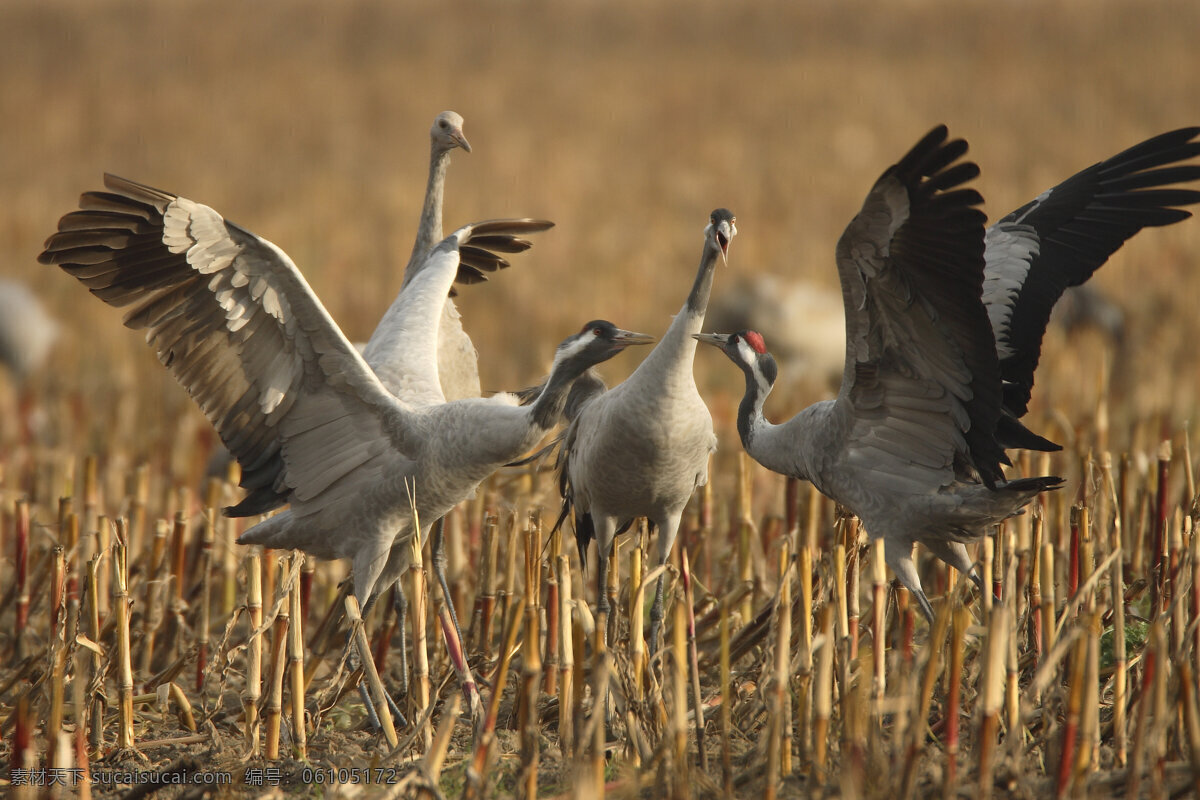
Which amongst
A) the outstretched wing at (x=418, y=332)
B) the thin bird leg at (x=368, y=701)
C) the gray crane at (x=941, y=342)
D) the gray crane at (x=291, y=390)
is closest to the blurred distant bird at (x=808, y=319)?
the outstretched wing at (x=418, y=332)

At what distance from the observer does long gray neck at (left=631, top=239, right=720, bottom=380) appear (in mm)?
Result: 3906

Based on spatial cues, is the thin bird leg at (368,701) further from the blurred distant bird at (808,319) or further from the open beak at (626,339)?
the blurred distant bird at (808,319)

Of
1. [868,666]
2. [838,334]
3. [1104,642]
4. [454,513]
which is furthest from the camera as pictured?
[838,334]

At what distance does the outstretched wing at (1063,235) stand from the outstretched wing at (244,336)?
2310 millimetres

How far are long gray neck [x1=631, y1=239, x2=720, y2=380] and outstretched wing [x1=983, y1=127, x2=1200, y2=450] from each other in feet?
4.10

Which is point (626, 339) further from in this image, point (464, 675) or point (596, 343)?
point (464, 675)

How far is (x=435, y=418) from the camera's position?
14.1 feet

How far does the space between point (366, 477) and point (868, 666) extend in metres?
1.99

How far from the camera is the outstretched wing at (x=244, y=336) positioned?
4020 mm

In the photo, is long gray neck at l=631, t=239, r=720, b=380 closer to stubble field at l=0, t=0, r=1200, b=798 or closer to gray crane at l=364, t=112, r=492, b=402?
stubble field at l=0, t=0, r=1200, b=798

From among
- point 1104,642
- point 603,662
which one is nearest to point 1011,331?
point 1104,642

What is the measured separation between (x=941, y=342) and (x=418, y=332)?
2.16m

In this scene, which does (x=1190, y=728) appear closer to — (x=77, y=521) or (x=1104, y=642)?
(x=1104, y=642)

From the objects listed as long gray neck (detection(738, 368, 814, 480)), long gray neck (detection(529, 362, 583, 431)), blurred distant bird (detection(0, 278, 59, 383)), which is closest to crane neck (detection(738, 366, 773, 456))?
long gray neck (detection(738, 368, 814, 480))
